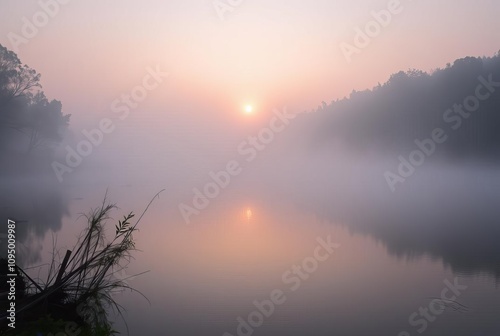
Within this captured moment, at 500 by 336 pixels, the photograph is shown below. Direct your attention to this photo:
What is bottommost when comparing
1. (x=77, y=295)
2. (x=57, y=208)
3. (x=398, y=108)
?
(x=77, y=295)

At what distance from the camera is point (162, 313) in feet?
42.7

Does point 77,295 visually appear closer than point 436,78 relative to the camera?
Yes

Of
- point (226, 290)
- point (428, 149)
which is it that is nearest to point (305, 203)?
point (226, 290)

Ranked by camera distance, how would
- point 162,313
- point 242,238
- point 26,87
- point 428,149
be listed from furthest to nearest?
point 428,149, point 26,87, point 242,238, point 162,313

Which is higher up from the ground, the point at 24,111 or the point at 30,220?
the point at 24,111

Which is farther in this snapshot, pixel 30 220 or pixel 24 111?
pixel 24 111

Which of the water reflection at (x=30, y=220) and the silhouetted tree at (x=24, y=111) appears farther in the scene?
the silhouetted tree at (x=24, y=111)

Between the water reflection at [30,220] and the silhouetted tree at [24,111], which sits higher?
the silhouetted tree at [24,111]

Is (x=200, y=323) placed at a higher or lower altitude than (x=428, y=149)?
lower

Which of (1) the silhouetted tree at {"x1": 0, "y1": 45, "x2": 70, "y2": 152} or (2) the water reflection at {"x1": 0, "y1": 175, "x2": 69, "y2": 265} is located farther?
(1) the silhouetted tree at {"x1": 0, "y1": 45, "x2": 70, "y2": 152}

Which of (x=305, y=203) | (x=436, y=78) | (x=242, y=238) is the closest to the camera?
(x=242, y=238)

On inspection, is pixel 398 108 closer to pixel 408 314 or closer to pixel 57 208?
pixel 57 208

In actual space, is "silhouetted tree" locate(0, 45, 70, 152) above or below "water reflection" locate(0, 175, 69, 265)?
above

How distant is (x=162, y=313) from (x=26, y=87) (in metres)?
56.1
